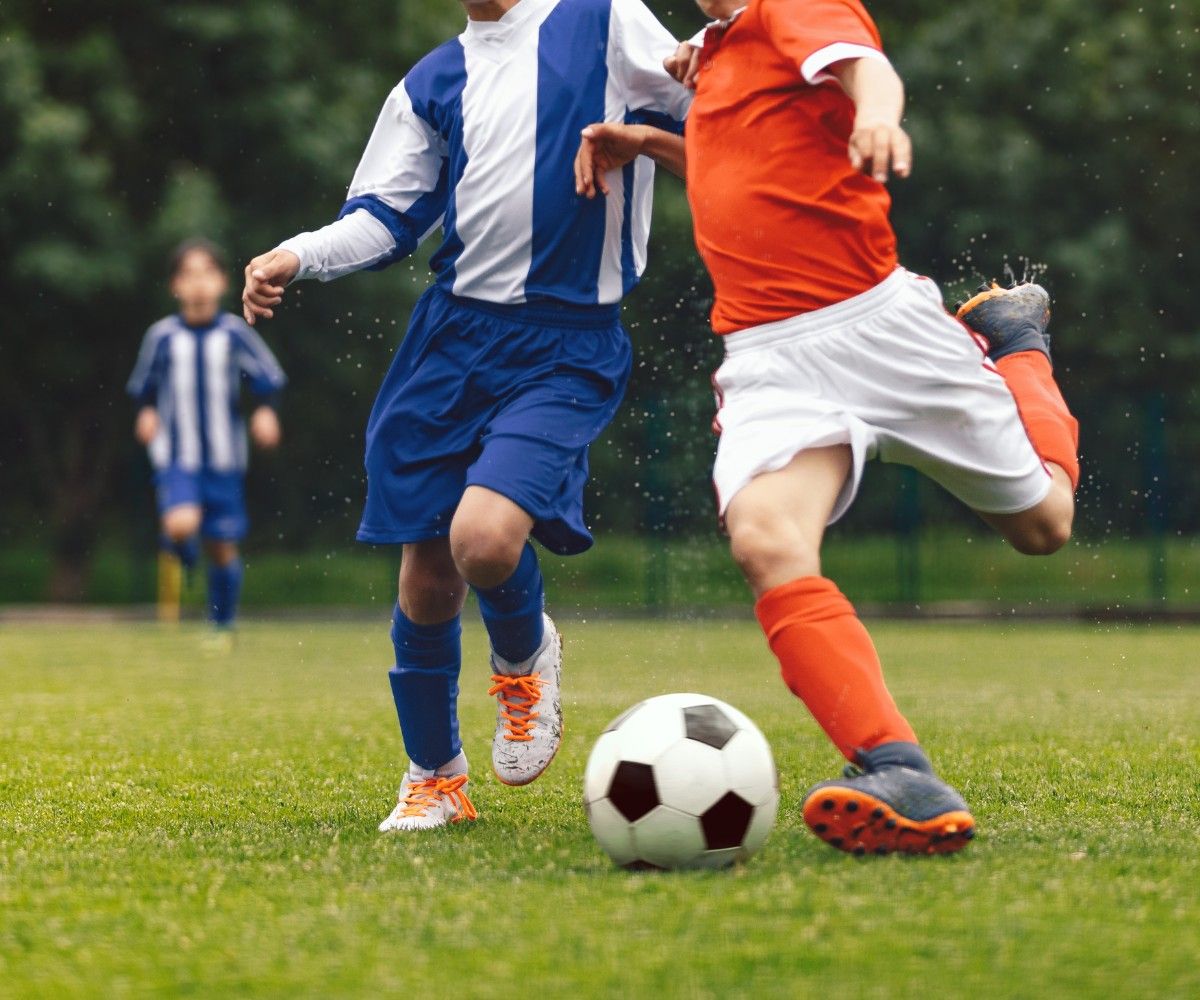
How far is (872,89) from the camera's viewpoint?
133 inches

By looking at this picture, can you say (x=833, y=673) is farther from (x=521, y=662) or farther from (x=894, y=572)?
(x=894, y=572)

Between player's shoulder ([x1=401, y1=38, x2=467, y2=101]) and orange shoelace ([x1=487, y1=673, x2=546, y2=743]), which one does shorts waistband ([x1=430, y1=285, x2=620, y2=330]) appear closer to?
player's shoulder ([x1=401, y1=38, x2=467, y2=101])

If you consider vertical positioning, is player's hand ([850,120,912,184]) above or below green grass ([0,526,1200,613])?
above

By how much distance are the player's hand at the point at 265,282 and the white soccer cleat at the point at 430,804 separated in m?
1.15

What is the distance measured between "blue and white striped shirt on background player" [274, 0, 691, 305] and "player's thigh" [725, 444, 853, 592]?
0.93 meters

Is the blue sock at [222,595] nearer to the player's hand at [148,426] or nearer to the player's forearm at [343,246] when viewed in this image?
the player's hand at [148,426]

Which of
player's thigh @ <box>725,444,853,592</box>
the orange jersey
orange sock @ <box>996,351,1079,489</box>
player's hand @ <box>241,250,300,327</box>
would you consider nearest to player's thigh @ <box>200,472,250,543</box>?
player's hand @ <box>241,250,300,327</box>

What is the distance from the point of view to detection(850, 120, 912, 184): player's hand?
127 inches

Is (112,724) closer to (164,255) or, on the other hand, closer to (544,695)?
(544,695)

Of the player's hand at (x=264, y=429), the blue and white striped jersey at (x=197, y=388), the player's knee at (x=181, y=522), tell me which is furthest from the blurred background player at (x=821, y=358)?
the blue and white striped jersey at (x=197, y=388)

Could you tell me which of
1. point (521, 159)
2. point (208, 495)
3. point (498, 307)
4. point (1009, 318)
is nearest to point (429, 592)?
point (498, 307)

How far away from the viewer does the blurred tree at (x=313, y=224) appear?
16672 millimetres

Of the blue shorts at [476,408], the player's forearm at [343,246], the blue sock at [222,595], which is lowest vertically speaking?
the blue sock at [222,595]

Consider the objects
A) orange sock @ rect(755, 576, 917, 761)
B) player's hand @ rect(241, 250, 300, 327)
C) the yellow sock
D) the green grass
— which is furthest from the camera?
the yellow sock
